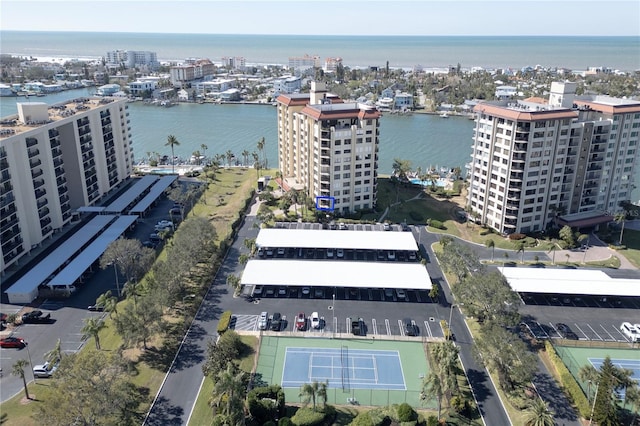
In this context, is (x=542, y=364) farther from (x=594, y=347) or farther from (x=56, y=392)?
(x=56, y=392)

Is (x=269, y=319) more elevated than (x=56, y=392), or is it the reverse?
(x=56, y=392)

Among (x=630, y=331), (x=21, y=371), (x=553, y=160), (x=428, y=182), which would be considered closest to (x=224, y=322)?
(x=21, y=371)

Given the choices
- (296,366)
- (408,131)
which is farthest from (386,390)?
(408,131)

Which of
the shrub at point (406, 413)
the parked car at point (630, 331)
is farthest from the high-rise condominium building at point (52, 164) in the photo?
the parked car at point (630, 331)

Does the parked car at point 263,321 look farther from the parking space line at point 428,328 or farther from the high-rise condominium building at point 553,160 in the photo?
the high-rise condominium building at point 553,160

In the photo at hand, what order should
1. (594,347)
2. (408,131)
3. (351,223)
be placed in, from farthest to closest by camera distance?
(408,131)
(351,223)
(594,347)

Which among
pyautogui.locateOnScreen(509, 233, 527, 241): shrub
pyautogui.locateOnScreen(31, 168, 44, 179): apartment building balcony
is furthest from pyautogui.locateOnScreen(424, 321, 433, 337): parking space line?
pyautogui.locateOnScreen(31, 168, 44, 179): apartment building balcony

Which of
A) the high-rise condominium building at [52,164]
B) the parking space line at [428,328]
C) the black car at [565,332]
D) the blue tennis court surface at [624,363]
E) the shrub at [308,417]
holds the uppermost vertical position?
the high-rise condominium building at [52,164]
